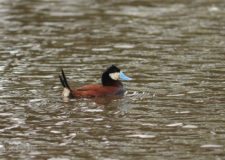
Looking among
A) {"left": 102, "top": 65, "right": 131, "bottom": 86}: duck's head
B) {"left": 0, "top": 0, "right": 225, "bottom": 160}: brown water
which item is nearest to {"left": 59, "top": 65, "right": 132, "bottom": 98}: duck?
{"left": 102, "top": 65, "right": 131, "bottom": 86}: duck's head

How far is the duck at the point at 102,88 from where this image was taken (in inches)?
519

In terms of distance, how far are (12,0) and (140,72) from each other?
11780mm

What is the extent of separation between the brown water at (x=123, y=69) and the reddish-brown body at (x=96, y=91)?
0.44 ft

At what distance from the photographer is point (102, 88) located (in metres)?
13.6

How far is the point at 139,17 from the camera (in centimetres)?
2272

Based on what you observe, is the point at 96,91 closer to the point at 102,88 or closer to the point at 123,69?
the point at 102,88

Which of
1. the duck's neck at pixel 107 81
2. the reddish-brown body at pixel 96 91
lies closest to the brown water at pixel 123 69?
the reddish-brown body at pixel 96 91

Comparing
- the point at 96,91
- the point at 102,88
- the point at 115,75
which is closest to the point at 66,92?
the point at 96,91

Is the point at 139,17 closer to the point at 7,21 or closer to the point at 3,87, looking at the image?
the point at 7,21

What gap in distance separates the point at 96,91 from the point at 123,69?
275cm

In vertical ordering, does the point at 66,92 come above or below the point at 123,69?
above

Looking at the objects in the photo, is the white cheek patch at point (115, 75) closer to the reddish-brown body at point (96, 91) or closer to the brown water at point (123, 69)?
the reddish-brown body at point (96, 91)

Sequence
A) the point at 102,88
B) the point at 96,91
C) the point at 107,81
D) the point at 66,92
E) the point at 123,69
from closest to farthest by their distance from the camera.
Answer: the point at 66,92, the point at 96,91, the point at 102,88, the point at 107,81, the point at 123,69

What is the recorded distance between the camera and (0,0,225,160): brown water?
402 inches
